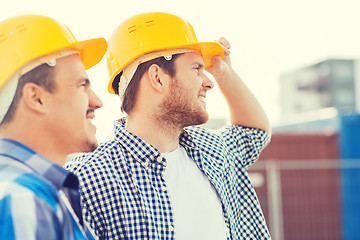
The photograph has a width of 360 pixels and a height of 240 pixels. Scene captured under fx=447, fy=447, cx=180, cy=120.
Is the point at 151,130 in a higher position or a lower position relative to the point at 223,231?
higher

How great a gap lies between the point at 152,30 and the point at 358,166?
895cm

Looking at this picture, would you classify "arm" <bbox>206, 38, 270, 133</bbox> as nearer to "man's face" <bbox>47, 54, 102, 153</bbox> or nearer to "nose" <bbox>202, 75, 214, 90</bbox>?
"nose" <bbox>202, 75, 214, 90</bbox>

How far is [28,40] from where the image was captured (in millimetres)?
1504

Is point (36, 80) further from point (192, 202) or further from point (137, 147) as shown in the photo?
point (192, 202)

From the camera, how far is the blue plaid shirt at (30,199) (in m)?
1.05

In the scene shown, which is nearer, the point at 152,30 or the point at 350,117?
the point at 152,30

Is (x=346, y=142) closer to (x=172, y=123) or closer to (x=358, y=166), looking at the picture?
(x=358, y=166)

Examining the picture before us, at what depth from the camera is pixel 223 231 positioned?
2117 millimetres

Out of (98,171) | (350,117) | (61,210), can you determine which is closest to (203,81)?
(98,171)

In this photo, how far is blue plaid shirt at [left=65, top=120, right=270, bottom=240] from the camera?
191cm

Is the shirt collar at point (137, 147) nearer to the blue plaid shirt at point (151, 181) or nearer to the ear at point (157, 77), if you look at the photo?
the blue plaid shirt at point (151, 181)

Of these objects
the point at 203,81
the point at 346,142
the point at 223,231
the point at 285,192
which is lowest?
the point at 285,192

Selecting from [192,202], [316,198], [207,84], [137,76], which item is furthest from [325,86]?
[192,202]

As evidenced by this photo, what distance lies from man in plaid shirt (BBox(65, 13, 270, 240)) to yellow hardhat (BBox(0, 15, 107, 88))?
2.04 ft
